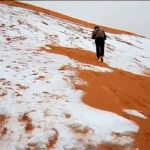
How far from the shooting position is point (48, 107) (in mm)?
8844

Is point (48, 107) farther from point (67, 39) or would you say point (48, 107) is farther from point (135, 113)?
point (67, 39)

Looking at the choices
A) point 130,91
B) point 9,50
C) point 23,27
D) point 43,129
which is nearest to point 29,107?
point 43,129

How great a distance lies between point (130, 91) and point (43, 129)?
3942 millimetres

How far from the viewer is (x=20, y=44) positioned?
50.7 ft

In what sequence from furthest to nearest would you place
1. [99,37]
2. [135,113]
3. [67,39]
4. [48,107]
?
[67,39] → [99,37] → [135,113] → [48,107]

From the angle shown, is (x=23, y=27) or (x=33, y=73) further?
(x=23, y=27)

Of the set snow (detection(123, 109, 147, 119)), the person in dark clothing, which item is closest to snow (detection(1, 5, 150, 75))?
the person in dark clothing

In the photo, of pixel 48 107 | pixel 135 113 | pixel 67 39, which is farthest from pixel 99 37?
pixel 48 107

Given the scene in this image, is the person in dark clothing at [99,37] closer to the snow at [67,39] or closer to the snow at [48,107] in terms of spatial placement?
the snow at [67,39]

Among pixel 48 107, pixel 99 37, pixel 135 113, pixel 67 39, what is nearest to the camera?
pixel 48 107

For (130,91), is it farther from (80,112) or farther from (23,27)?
(23,27)

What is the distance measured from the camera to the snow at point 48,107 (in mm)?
7723

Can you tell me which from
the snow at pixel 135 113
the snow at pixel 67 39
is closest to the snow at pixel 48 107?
the snow at pixel 135 113

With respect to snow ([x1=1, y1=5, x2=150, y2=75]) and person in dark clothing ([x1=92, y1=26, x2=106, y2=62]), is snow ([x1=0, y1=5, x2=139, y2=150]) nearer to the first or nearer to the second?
person in dark clothing ([x1=92, y1=26, x2=106, y2=62])
